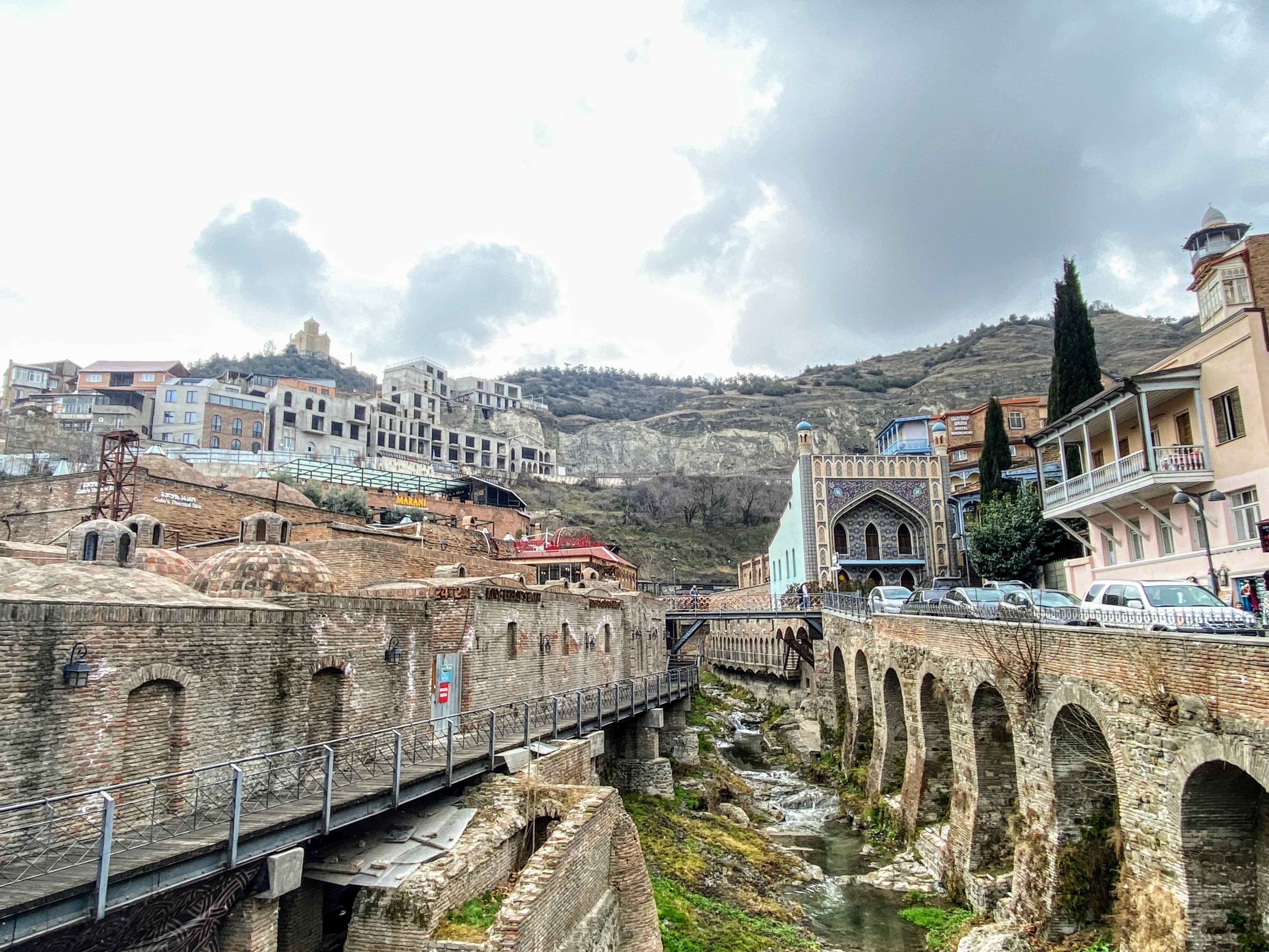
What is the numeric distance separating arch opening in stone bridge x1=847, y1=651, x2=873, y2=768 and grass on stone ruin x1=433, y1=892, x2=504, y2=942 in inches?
696

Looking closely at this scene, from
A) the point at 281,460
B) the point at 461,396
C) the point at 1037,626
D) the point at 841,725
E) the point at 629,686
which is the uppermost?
the point at 461,396

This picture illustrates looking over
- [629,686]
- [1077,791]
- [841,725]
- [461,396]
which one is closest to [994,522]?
[841,725]

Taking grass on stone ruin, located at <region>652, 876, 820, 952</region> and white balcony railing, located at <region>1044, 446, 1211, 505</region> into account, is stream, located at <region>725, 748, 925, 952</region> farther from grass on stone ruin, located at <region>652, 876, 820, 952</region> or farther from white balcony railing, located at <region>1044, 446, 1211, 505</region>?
white balcony railing, located at <region>1044, 446, 1211, 505</region>

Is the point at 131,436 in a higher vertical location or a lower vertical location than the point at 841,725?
higher

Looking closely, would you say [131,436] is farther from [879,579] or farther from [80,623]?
[879,579]

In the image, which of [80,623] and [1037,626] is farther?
[1037,626]

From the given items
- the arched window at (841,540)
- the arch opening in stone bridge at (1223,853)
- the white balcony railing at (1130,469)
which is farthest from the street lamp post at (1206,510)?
the arched window at (841,540)

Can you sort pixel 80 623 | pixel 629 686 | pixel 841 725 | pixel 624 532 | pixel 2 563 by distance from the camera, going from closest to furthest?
1. pixel 80 623
2. pixel 2 563
3. pixel 629 686
4. pixel 841 725
5. pixel 624 532

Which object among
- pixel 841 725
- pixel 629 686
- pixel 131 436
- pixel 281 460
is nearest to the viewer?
pixel 131 436

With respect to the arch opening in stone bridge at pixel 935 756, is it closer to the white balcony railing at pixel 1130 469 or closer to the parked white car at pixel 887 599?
the parked white car at pixel 887 599

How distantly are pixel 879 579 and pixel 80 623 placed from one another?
3756cm

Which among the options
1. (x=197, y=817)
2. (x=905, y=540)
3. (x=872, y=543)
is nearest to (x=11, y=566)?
(x=197, y=817)

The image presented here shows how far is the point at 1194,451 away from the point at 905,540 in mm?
22370

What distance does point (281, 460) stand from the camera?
2068 inches
